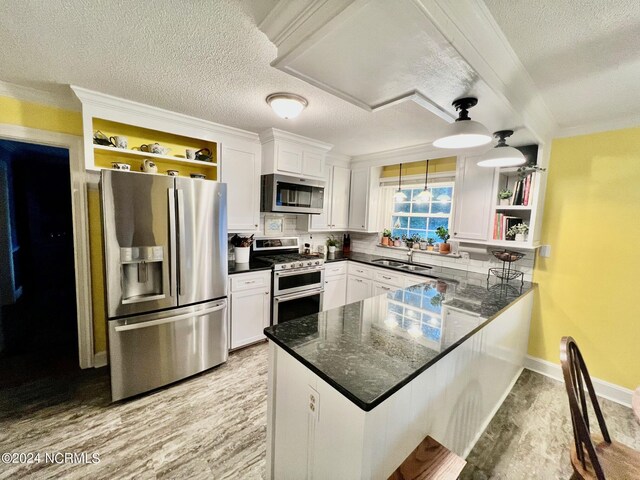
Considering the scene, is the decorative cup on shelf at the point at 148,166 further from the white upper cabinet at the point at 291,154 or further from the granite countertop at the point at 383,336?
the granite countertop at the point at 383,336

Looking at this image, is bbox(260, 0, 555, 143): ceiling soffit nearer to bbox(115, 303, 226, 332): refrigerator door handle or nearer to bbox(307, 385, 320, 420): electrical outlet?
bbox(307, 385, 320, 420): electrical outlet

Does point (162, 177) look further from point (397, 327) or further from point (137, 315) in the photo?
point (397, 327)

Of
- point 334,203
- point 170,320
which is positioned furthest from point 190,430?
point 334,203

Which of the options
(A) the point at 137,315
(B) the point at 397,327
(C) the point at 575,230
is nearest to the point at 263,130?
(A) the point at 137,315

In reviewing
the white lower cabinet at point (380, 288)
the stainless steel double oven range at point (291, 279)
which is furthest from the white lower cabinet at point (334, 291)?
the white lower cabinet at point (380, 288)

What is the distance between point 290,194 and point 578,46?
8.64ft

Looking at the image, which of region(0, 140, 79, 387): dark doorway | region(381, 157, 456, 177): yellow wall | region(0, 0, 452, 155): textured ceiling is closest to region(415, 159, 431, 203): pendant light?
region(381, 157, 456, 177): yellow wall

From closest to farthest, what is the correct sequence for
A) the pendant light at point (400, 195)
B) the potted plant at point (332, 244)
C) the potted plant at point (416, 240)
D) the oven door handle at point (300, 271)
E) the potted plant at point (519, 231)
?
the potted plant at point (519, 231) → the oven door handle at point (300, 271) → the potted plant at point (416, 240) → the pendant light at point (400, 195) → the potted plant at point (332, 244)

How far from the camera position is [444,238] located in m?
3.51

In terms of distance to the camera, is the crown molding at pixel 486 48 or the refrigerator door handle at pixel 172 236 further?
the refrigerator door handle at pixel 172 236

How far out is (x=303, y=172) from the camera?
3.34 metres

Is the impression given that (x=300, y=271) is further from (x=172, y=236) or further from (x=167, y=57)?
(x=167, y=57)

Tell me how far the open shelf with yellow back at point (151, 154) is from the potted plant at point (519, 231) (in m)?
3.21

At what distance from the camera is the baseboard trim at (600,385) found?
7.59 ft
